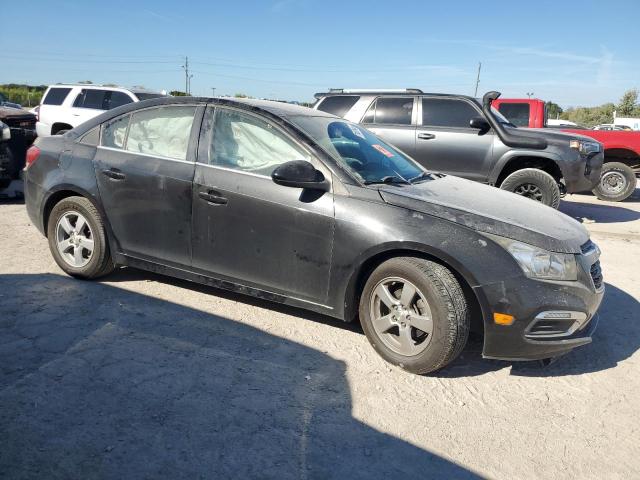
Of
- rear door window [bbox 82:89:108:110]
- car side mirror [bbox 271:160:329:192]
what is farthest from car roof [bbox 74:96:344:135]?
rear door window [bbox 82:89:108:110]

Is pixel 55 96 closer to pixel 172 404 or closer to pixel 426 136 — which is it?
pixel 426 136

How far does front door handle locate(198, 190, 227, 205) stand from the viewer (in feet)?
11.9

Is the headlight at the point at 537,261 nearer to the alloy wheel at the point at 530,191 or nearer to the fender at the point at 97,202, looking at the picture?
the fender at the point at 97,202

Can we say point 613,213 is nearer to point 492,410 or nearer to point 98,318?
point 492,410

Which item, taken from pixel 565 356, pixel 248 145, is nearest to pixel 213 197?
pixel 248 145

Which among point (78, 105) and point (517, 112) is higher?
point (517, 112)

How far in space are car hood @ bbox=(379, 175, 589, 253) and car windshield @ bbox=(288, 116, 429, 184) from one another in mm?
193

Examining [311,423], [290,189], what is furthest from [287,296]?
[311,423]

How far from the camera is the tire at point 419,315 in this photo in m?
3.00

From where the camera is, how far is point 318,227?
3340mm

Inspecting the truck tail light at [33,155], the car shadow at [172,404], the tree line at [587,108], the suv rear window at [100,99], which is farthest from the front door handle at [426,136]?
the tree line at [587,108]

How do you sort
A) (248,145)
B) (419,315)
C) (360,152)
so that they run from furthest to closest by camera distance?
(360,152) → (248,145) → (419,315)

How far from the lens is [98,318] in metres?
3.69

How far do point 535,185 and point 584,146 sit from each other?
3.48ft
